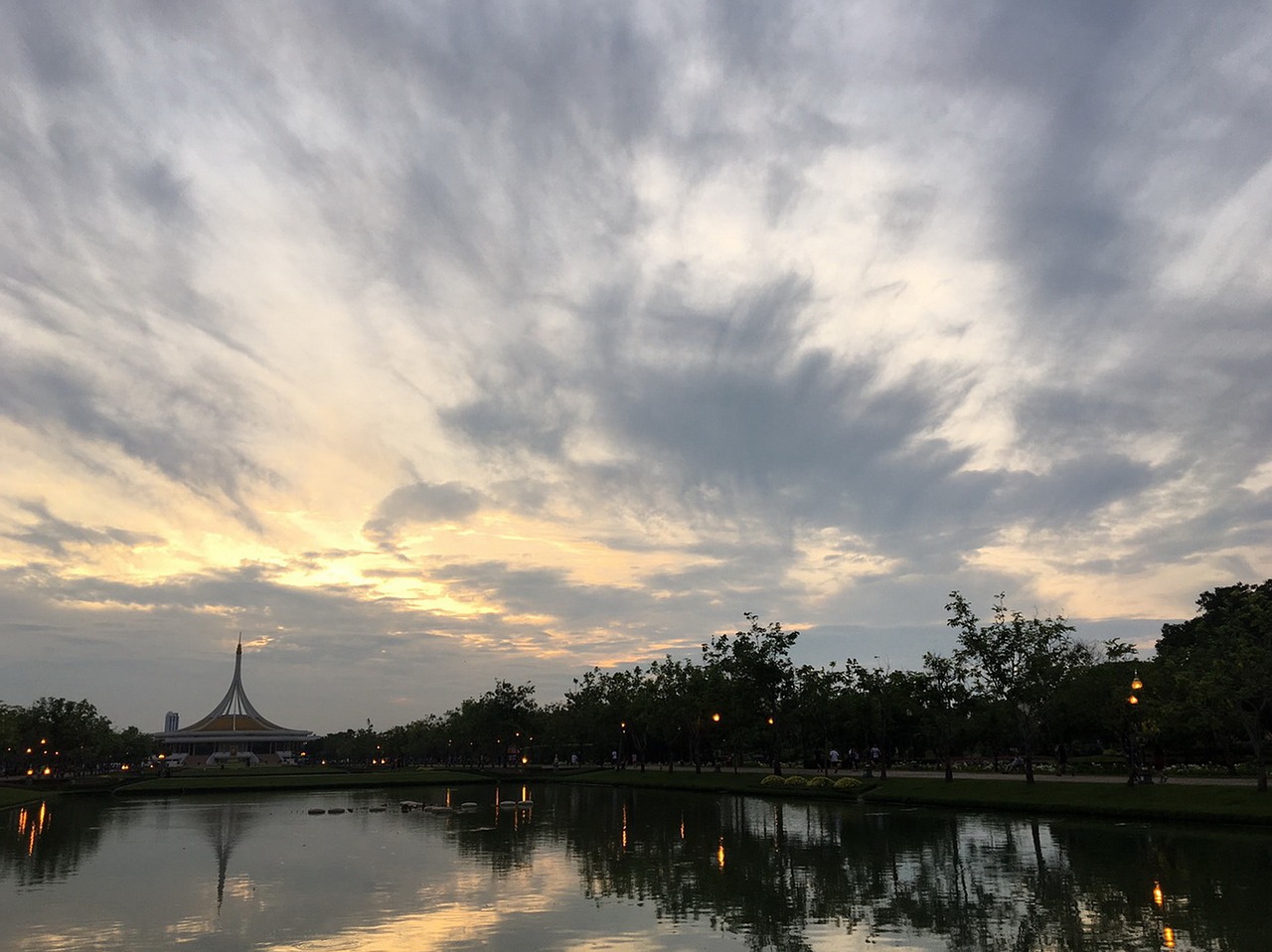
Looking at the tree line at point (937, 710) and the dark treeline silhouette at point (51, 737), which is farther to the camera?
the dark treeline silhouette at point (51, 737)

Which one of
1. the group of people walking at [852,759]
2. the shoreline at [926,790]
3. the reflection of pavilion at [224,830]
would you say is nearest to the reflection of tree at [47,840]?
the reflection of pavilion at [224,830]

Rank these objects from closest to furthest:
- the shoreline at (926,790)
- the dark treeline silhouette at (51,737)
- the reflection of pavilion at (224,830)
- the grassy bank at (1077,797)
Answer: the reflection of pavilion at (224,830)
the grassy bank at (1077,797)
the shoreline at (926,790)
the dark treeline silhouette at (51,737)

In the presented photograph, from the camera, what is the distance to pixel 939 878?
2652 centimetres

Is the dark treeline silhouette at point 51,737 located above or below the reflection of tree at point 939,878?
above

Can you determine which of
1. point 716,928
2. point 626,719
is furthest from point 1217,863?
point 626,719

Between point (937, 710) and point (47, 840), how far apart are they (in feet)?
175

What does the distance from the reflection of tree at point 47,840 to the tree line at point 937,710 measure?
32.7 metres

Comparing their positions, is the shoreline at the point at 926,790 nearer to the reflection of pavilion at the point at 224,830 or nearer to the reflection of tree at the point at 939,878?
the reflection of tree at the point at 939,878

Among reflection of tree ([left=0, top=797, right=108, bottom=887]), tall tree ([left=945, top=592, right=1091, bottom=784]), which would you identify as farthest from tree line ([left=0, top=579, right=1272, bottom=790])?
reflection of tree ([left=0, top=797, right=108, bottom=887])

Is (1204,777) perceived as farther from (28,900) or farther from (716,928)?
(28,900)

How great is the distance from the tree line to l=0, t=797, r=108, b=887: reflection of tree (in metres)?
32.7

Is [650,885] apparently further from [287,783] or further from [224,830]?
[287,783]

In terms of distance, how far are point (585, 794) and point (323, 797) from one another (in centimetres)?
2128

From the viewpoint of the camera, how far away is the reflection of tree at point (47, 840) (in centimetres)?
3088
